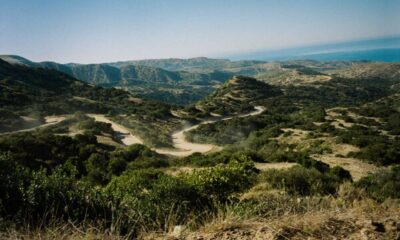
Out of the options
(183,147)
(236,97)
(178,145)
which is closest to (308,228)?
(183,147)

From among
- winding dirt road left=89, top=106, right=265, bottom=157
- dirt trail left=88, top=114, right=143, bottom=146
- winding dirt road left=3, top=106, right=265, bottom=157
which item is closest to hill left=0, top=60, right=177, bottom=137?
winding dirt road left=3, top=106, right=265, bottom=157

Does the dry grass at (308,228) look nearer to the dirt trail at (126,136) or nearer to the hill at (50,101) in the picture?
the dirt trail at (126,136)

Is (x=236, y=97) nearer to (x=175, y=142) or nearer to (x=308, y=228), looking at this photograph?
(x=175, y=142)

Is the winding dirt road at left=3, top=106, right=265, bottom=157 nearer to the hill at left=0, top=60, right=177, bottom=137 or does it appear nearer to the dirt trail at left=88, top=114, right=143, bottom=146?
the dirt trail at left=88, top=114, right=143, bottom=146

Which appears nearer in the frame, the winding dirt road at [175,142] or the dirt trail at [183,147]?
the dirt trail at [183,147]

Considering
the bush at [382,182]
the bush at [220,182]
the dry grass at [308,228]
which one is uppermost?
the dry grass at [308,228]

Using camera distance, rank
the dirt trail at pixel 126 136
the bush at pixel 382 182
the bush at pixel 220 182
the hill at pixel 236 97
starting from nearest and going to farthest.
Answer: the bush at pixel 220 182
the bush at pixel 382 182
the dirt trail at pixel 126 136
the hill at pixel 236 97

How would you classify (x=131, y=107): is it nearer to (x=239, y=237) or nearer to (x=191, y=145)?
(x=191, y=145)

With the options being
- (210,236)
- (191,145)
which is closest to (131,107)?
(191,145)

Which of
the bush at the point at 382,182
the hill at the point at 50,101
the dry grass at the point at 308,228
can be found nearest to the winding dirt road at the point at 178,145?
the hill at the point at 50,101

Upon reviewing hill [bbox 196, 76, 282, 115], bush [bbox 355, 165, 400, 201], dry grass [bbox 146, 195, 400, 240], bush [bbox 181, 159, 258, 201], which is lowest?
hill [bbox 196, 76, 282, 115]

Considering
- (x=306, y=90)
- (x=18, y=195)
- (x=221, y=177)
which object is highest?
(x=18, y=195)

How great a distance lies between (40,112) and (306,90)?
351 feet

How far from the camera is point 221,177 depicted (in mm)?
12094
